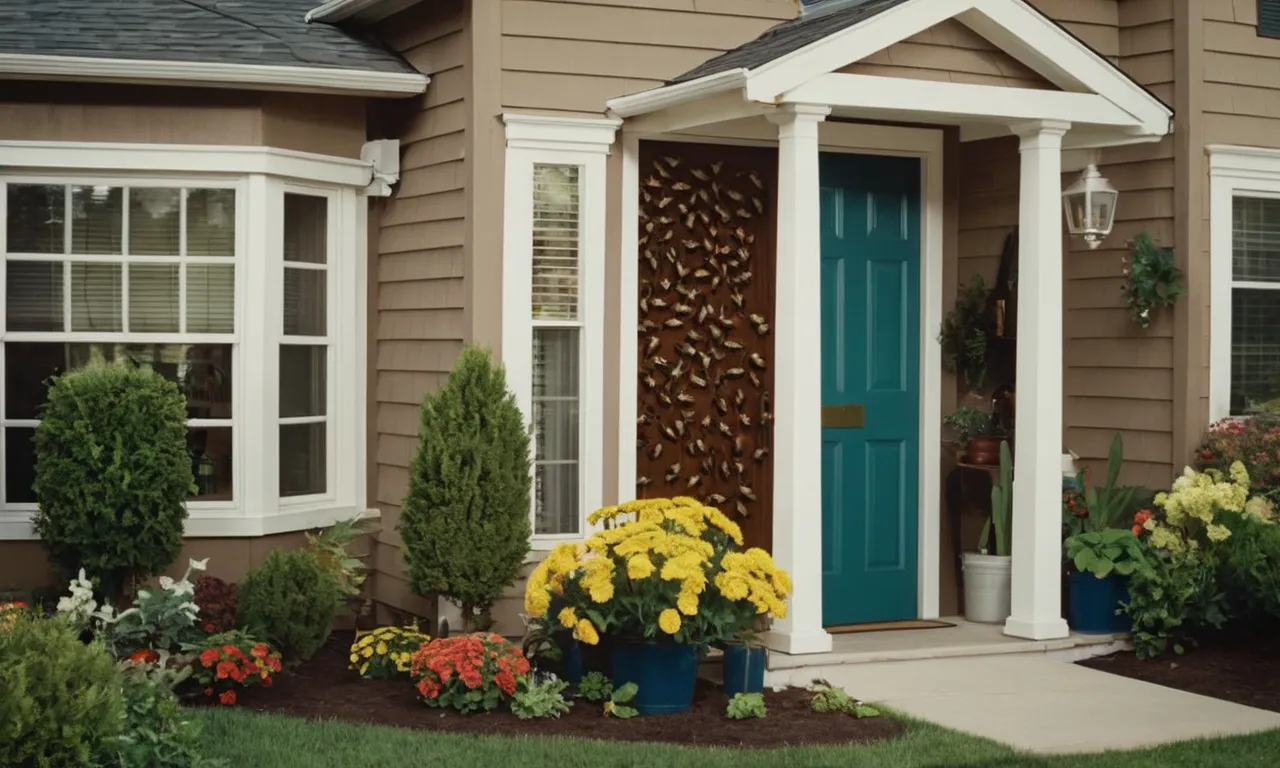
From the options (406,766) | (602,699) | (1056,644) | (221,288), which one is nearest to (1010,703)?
(1056,644)

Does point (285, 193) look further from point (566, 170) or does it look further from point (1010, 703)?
point (1010, 703)

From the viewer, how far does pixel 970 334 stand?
30.3 feet

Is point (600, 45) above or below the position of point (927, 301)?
above

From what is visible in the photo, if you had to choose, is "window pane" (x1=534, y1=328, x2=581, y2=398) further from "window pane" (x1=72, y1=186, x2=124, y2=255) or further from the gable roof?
"window pane" (x1=72, y1=186, x2=124, y2=255)

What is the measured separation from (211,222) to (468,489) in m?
2.08

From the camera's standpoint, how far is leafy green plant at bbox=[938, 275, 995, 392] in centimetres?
923

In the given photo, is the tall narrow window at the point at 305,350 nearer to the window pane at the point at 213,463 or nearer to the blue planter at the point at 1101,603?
the window pane at the point at 213,463

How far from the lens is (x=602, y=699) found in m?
7.37

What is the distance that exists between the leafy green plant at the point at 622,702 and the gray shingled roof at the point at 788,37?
273cm

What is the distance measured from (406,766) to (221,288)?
10.8ft

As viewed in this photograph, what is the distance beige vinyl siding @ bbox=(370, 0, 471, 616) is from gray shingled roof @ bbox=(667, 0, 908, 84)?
1.13 metres

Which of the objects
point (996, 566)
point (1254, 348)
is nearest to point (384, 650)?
point (996, 566)

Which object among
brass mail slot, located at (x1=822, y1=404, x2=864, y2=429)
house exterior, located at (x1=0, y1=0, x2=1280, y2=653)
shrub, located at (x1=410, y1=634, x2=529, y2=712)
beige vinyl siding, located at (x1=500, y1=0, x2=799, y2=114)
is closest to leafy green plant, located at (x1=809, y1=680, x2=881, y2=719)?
house exterior, located at (x1=0, y1=0, x2=1280, y2=653)

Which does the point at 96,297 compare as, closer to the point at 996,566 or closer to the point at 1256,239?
the point at 996,566
